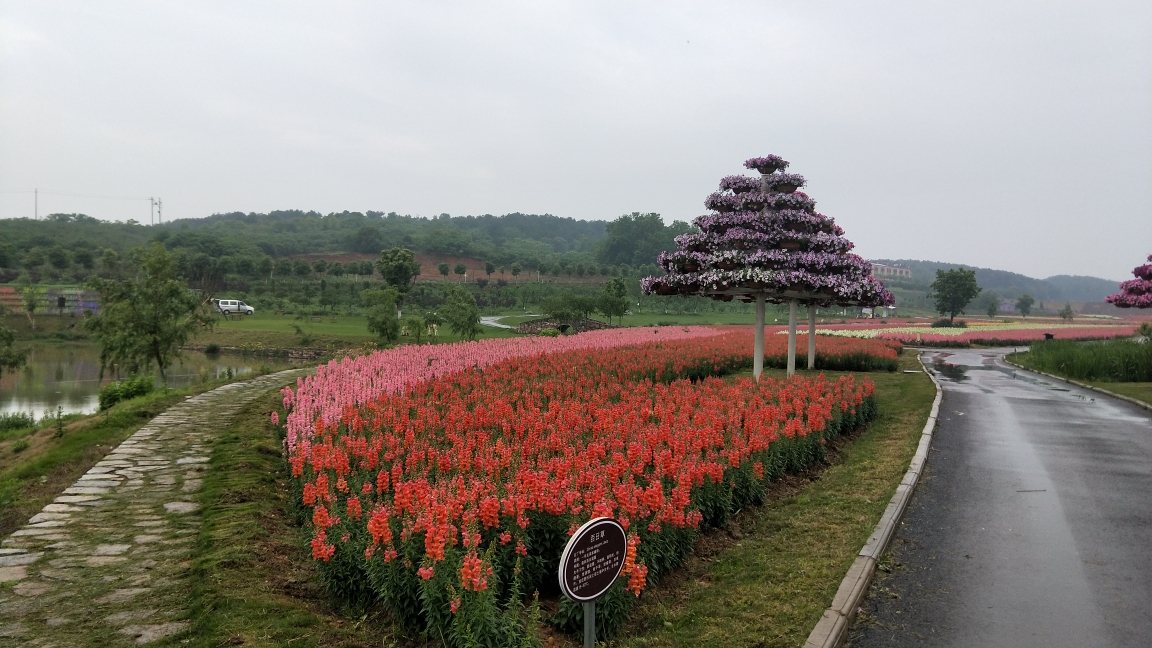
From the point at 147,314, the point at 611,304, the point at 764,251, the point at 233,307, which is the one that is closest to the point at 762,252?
the point at 764,251

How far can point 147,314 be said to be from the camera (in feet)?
69.9

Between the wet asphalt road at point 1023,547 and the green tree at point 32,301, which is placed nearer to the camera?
the wet asphalt road at point 1023,547

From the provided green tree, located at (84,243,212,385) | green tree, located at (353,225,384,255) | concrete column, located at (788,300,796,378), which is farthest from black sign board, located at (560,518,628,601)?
green tree, located at (353,225,384,255)

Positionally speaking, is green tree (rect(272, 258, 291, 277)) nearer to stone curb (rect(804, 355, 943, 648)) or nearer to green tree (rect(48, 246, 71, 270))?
green tree (rect(48, 246, 71, 270))

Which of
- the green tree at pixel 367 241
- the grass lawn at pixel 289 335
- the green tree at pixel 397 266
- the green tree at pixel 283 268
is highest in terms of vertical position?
the green tree at pixel 367 241

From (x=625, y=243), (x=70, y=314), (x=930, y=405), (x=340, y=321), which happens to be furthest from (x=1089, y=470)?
(x=625, y=243)

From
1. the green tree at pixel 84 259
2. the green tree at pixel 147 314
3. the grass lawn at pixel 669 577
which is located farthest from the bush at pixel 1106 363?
the green tree at pixel 84 259

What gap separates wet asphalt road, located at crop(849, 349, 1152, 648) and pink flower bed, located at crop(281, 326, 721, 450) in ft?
22.7

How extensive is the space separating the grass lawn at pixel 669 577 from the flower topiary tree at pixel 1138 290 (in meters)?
21.5

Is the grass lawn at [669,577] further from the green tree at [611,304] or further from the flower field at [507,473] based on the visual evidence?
the green tree at [611,304]

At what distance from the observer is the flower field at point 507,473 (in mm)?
5086

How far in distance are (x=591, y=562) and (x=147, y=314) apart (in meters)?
21.8

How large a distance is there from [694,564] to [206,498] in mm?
5150

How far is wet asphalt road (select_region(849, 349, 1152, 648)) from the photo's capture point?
541 cm
